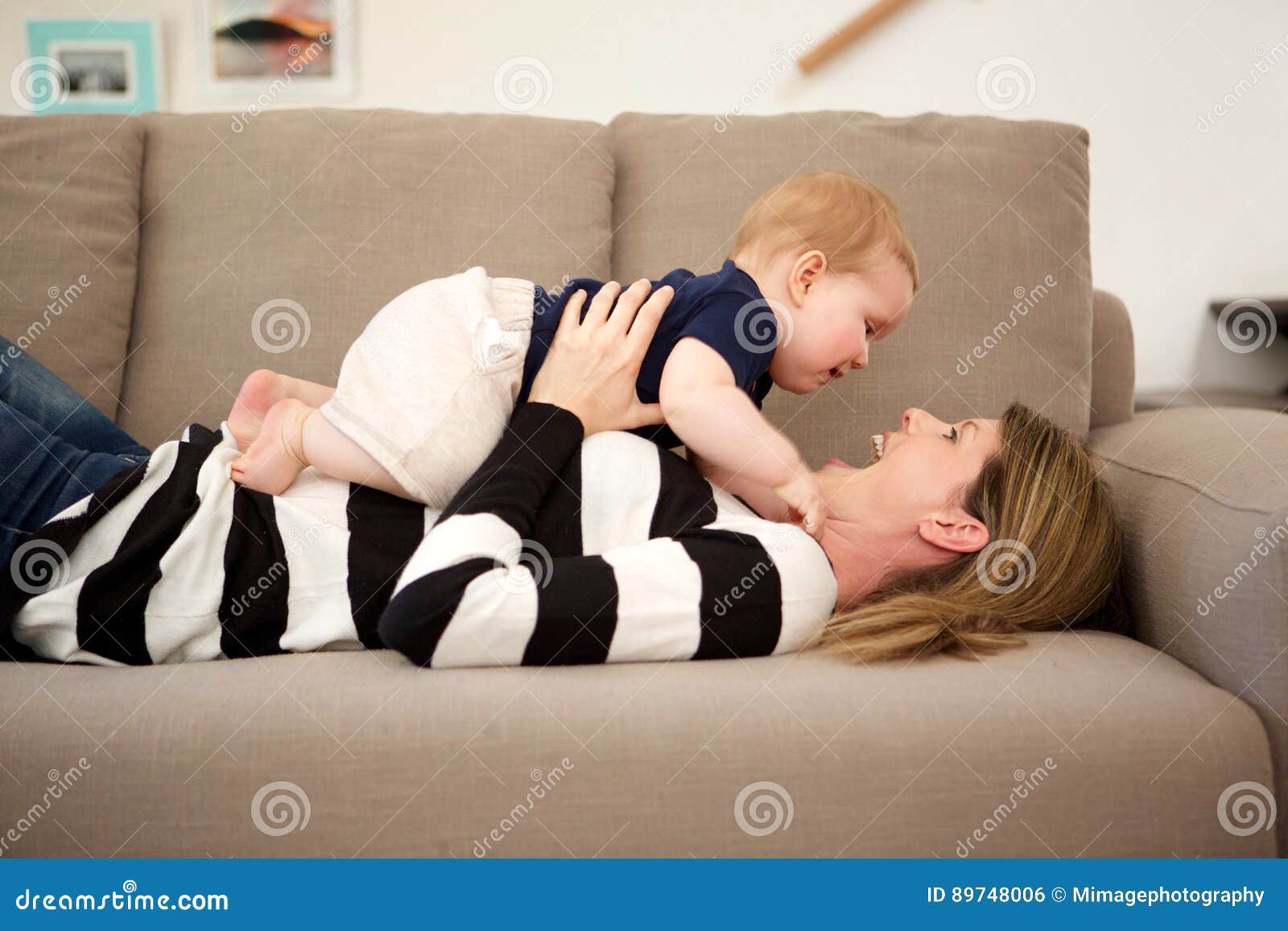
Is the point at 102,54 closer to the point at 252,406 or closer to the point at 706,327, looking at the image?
the point at 252,406

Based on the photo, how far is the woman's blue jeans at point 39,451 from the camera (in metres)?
1.06

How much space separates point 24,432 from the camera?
1107 mm

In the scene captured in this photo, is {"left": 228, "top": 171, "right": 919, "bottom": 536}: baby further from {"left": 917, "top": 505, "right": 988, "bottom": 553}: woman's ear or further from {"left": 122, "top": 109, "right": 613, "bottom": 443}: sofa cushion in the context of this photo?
{"left": 122, "top": 109, "right": 613, "bottom": 443}: sofa cushion

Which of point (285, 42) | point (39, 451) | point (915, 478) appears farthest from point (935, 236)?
point (285, 42)

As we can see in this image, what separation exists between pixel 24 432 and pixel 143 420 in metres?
0.42

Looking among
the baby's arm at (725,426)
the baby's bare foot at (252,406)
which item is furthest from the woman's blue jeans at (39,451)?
the baby's arm at (725,426)

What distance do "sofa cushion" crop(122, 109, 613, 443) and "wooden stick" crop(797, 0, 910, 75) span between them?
3.13 ft

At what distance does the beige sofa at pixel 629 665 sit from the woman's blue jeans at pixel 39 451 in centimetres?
17

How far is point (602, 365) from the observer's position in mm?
1199

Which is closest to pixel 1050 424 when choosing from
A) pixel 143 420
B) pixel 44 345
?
pixel 143 420

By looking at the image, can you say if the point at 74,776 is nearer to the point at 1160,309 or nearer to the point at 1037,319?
the point at 1037,319

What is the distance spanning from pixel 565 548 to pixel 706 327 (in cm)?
32

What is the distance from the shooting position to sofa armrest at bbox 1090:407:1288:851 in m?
0.98

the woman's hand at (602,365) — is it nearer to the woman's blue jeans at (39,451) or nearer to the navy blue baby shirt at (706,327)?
the navy blue baby shirt at (706,327)
